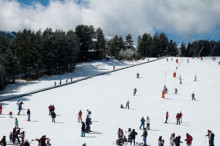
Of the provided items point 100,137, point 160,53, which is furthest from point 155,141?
point 160,53

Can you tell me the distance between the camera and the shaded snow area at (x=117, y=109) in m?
17.4

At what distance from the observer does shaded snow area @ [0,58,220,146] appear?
57.0 feet

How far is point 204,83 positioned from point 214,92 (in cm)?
629

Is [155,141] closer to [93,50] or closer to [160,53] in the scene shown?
[93,50]

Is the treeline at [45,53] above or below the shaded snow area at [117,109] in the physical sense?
above

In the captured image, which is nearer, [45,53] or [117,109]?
[117,109]

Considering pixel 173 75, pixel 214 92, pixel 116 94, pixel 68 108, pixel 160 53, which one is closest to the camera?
pixel 68 108

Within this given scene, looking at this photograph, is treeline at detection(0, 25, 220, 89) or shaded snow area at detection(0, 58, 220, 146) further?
treeline at detection(0, 25, 220, 89)

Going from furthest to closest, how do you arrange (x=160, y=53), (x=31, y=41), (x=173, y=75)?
(x=160, y=53) < (x=31, y=41) < (x=173, y=75)

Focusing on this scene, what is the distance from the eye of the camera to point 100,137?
1659 centimetres

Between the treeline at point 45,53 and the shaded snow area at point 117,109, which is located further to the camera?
the treeline at point 45,53

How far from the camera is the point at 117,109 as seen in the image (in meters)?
25.5

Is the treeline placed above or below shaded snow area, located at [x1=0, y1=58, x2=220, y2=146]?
above

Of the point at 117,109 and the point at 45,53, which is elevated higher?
the point at 45,53
